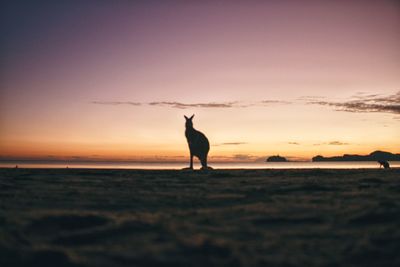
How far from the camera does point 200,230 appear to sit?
472 cm

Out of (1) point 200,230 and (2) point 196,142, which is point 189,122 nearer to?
(2) point 196,142

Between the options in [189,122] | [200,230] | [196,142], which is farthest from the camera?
[196,142]

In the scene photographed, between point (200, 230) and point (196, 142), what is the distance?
17.2 m

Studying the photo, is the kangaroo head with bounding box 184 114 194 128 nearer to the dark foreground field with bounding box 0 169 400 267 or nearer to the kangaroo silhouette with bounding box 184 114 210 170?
the kangaroo silhouette with bounding box 184 114 210 170

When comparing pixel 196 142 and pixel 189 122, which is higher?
pixel 189 122

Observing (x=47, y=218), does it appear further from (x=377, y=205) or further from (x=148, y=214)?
(x=377, y=205)

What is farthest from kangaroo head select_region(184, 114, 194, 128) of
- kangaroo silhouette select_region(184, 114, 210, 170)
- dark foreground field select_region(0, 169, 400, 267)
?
dark foreground field select_region(0, 169, 400, 267)

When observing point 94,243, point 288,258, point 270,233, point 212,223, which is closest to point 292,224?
point 270,233

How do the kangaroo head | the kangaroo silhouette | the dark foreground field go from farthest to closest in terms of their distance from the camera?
the kangaroo silhouette < the kangaroo head < the dark foreground field

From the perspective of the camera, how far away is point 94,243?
4.25 meters

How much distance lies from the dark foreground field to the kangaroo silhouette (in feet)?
46.1

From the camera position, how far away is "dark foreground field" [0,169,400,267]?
12.1 ft

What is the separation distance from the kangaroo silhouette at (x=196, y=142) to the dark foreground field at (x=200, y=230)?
14056mm

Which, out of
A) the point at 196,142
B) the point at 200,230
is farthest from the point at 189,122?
the point at 200,230
